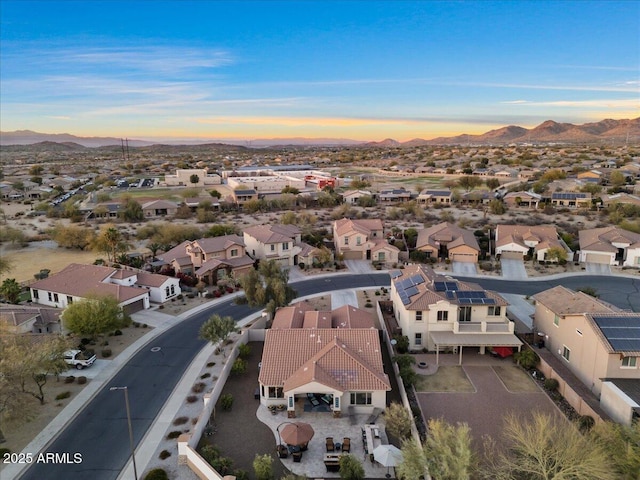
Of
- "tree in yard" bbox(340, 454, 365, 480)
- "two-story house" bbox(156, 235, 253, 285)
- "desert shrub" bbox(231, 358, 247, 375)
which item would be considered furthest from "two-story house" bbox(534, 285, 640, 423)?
"two-story house" bbox(156, 235, 253, 285)

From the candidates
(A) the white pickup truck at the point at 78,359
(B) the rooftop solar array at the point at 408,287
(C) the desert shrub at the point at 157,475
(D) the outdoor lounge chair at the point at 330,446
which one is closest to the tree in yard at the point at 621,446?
(D) the outdoor lounge chair at the point at 330,446

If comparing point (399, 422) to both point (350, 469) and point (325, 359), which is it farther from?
point (325, 359)

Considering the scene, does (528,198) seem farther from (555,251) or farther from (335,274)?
(335,274)

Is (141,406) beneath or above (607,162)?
beneath

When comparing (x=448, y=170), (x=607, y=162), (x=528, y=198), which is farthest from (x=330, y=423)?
(x=607, y=162)

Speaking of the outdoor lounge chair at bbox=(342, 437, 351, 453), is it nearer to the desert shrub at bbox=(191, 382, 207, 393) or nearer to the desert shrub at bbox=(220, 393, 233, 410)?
the desert shrub at bbox=(220, 393, 233, 410)

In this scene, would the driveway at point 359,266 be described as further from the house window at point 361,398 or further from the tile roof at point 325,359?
the house window at point 361,398

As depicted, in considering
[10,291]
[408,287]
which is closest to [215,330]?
[408,287]
